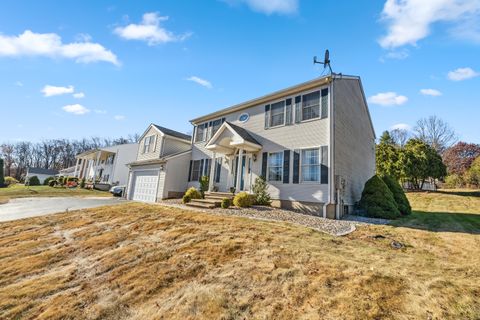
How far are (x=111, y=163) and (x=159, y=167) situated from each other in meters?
21.4

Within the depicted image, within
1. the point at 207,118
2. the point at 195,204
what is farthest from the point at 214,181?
the point at 207,118

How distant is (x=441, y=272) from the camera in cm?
414

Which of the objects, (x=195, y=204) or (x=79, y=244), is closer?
(x=79, y=244)

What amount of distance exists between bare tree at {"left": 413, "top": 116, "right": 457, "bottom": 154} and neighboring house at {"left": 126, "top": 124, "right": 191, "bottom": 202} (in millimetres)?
36826

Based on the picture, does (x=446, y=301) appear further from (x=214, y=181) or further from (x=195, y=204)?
(x=214, y=181)

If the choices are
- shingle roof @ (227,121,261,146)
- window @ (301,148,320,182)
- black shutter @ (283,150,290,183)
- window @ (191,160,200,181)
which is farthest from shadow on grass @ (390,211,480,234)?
window @ (191,160,200,181)

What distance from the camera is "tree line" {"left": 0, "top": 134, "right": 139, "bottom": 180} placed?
2281 inches

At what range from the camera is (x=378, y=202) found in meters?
11.0

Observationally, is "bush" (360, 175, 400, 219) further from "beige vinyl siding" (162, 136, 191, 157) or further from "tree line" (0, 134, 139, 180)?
"tree line" (0, 134, 139, 180)

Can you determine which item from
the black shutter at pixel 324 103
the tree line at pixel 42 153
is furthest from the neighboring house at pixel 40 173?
the black shutter at pixel 324 103

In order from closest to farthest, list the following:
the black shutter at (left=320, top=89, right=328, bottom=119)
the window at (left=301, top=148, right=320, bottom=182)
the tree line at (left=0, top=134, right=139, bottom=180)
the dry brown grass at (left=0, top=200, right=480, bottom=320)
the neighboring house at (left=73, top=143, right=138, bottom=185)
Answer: the dry brown grass at (left=0, top=200, right=480, bottom=320) < the window at (left=301, top=148, right=320, bottom=182) < the black shutter at (left=320, top=89, right=328, bottom=119) < the neighboring house at (left=73, top=143, right=138, bottom=185) < the tree line at (left=0, top=134, right=139, bottom=180)

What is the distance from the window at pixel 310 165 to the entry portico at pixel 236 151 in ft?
9.24

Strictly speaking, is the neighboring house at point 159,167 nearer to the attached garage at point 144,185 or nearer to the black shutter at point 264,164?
the attached garage at point 144,185

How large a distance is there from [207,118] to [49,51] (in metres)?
9.50
